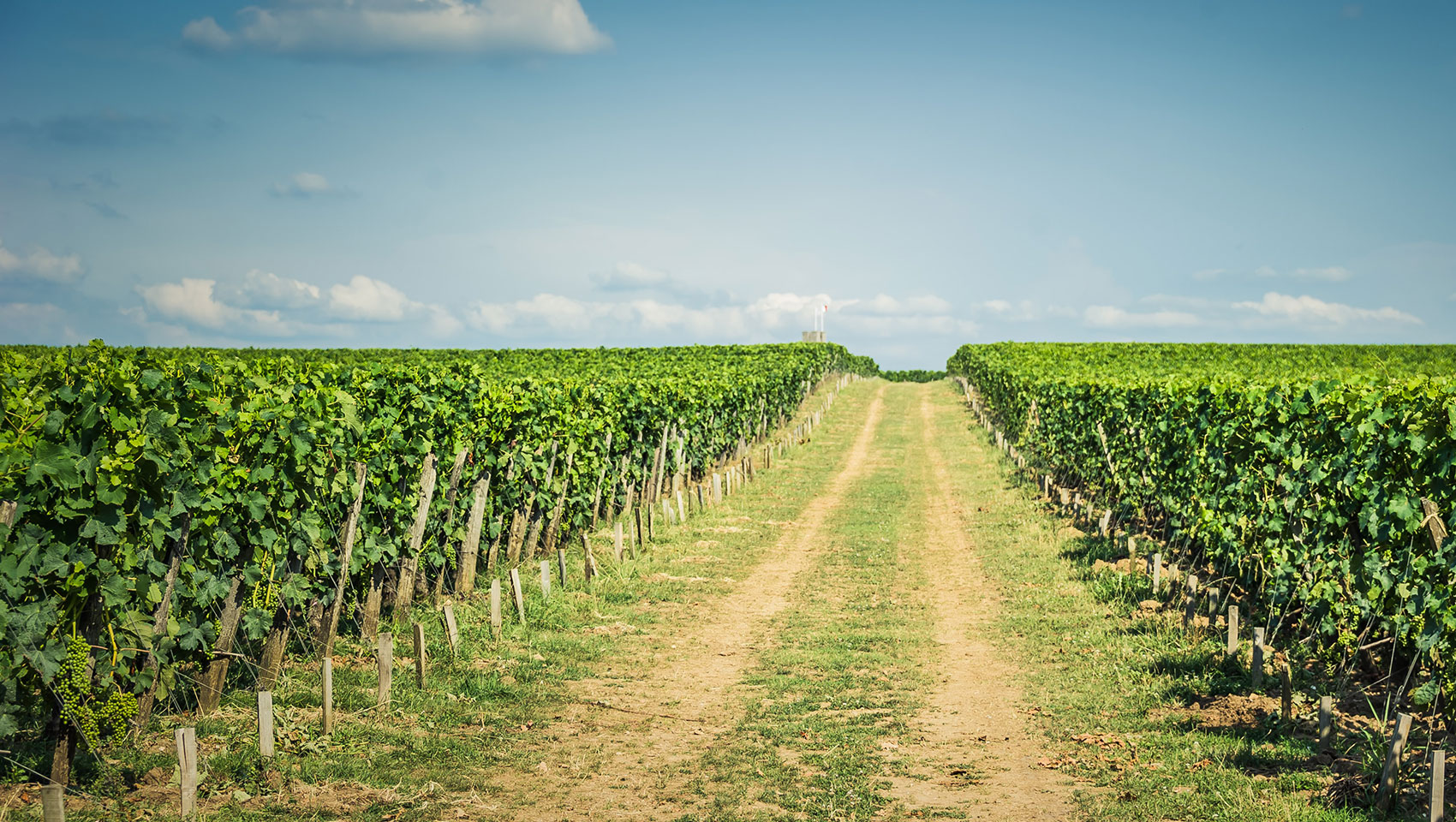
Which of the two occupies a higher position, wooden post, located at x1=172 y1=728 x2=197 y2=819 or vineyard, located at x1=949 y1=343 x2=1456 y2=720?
vineyard, located at x1=949 y1=343 x2=1456 y2=720

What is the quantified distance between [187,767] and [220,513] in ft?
8.45

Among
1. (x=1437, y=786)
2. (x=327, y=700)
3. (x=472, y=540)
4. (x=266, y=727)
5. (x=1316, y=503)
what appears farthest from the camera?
(x=472, y=540)

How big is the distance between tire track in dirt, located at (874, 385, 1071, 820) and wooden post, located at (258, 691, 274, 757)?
4.87 meters

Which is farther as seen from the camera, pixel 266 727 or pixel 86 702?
pixel 266 727

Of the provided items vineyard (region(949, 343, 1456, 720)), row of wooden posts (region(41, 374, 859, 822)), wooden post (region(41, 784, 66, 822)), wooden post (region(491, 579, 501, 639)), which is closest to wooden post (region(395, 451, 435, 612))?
row of wooden posts (region(41, 374, 859, 822))

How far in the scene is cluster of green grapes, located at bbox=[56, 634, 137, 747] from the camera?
6766 millimetres

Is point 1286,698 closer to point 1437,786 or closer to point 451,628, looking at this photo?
point 1437,786

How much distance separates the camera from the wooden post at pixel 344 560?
32.3 ft

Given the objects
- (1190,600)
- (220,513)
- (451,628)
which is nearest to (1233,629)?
(1190,600)

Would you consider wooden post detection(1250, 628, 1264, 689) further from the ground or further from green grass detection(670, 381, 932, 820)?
green grass detection(670, 381, 932, 820)

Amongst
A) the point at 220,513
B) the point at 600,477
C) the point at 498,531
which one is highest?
the point at 220,513

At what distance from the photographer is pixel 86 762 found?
276 inches

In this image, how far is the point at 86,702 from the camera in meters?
7.00

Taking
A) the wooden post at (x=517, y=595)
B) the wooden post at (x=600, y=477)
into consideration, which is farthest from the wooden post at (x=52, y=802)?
the wooden post at (x=600, y=477)
